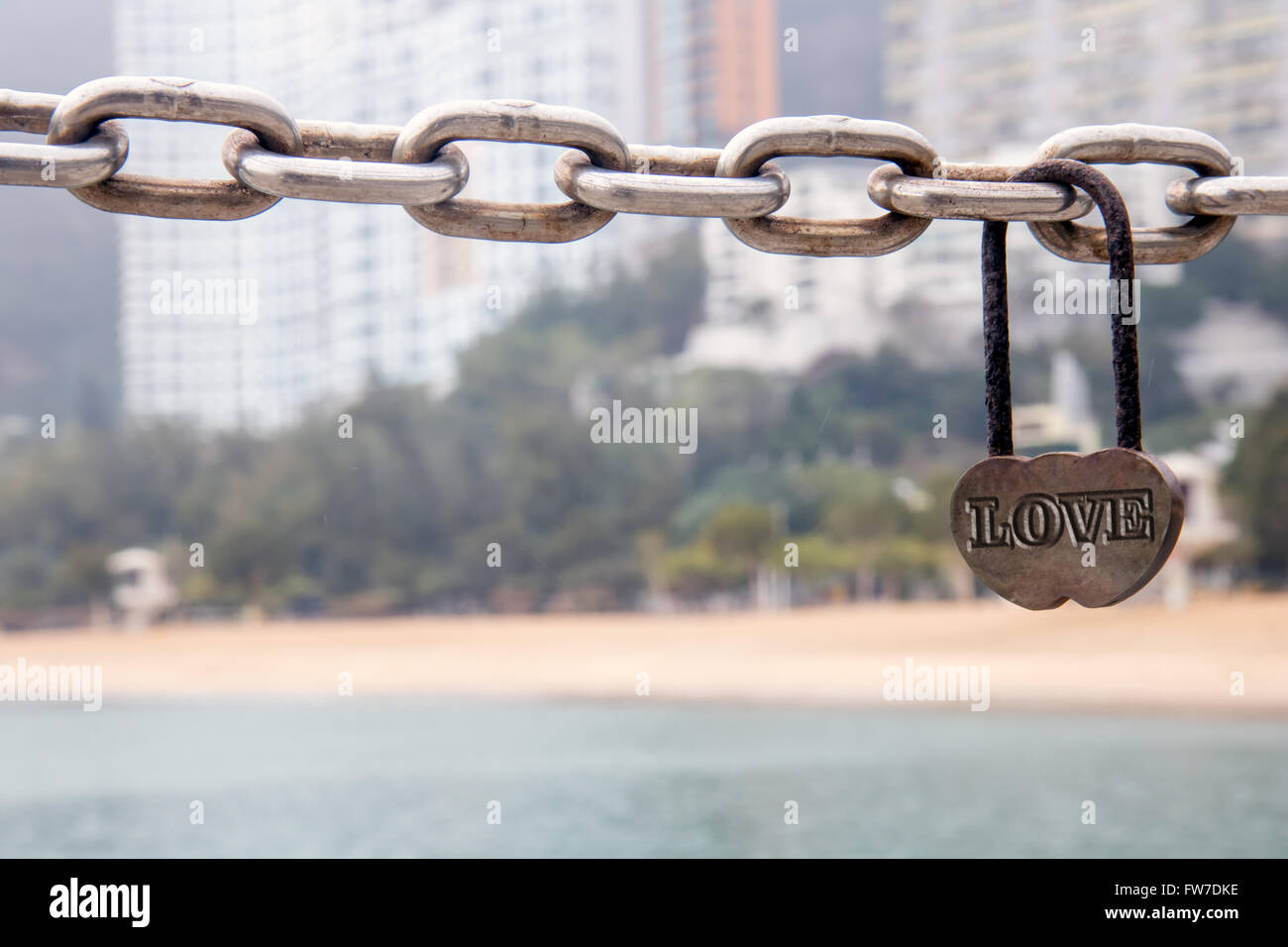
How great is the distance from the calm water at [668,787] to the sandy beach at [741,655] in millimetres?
3401

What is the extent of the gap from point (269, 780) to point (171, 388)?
48.6 metres

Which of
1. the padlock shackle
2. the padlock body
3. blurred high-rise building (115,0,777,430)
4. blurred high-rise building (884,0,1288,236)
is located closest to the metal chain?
the padlock shackle

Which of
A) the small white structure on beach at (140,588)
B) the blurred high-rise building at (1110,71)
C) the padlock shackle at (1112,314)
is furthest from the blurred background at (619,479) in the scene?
the padlock shackle at (1112,314)

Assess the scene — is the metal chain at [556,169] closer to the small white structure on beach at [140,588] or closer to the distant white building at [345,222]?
the small white structure on beach at [140,588]

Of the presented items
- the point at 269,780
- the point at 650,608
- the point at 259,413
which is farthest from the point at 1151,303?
the point at 269,780

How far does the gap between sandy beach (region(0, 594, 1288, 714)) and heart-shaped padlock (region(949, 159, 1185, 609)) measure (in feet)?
67.4

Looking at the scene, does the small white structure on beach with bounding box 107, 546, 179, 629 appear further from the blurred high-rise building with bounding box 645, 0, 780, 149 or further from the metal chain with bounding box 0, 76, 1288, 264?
the metal chain with bounding box 0, 76, 1288, 264

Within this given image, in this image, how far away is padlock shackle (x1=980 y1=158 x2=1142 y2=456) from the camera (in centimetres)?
103

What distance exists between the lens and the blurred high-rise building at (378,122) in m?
57.0

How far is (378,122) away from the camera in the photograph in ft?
203

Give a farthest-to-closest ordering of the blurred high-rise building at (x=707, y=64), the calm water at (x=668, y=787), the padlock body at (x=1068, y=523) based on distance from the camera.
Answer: the blurred high-rise building at (x=707, y=64)
the calm water at (x=668, y=787)
the padlock body at (x=1068, y=523)

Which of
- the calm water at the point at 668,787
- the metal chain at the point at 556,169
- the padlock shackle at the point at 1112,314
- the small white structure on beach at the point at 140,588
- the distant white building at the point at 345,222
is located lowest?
the calm water at the point at 668,787

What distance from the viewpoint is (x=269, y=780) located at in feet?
50.6
